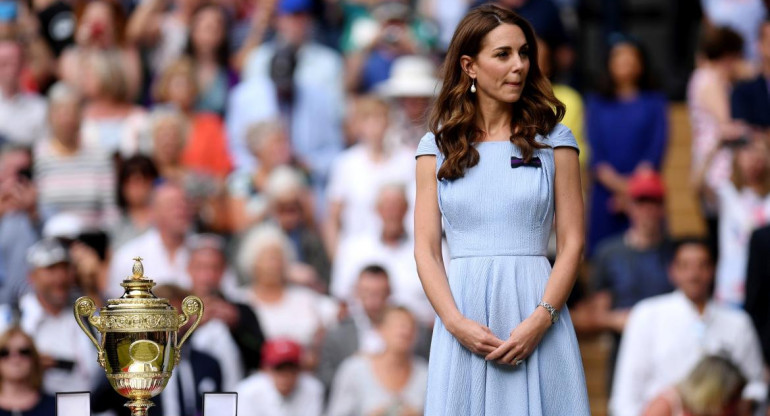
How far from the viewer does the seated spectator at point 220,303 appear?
999cm

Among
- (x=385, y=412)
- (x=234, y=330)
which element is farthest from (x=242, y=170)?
(x=385, y=412)

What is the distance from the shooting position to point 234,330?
9992 mm

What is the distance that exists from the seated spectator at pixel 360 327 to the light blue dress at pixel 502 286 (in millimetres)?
4950

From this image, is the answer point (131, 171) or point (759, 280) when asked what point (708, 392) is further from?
point (131, 171)

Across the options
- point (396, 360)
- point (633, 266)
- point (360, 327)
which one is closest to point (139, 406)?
point (396, 360)

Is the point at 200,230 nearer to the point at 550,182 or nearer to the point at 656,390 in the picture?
the point at 656,390

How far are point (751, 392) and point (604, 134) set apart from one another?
2.97 meters

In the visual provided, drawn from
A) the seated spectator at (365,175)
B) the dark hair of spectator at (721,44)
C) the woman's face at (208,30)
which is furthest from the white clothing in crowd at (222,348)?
the dark hair of spectator at (721,44)

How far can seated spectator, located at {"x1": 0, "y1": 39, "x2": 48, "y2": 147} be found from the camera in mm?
11891

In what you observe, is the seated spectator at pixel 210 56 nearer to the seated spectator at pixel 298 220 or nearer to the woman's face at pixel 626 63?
the seated spectator at pixel 298 220

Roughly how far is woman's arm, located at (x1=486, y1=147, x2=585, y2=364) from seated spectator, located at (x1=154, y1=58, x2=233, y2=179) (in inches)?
278

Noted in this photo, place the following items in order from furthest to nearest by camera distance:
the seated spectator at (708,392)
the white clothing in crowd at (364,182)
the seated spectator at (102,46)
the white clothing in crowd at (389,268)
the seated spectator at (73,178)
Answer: the seated spectator at (102,46) < the white clothing in crowd at (364,182) < the seated spectator at (73,178) < the white clothing in crowd at (389,268) < the seated spectator at (708,392)

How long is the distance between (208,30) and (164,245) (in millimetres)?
2385

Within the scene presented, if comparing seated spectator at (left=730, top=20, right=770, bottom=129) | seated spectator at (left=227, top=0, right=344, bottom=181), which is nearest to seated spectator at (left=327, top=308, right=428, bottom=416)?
seated spectator at (left=227, top=0, right=344, bottom=181)
